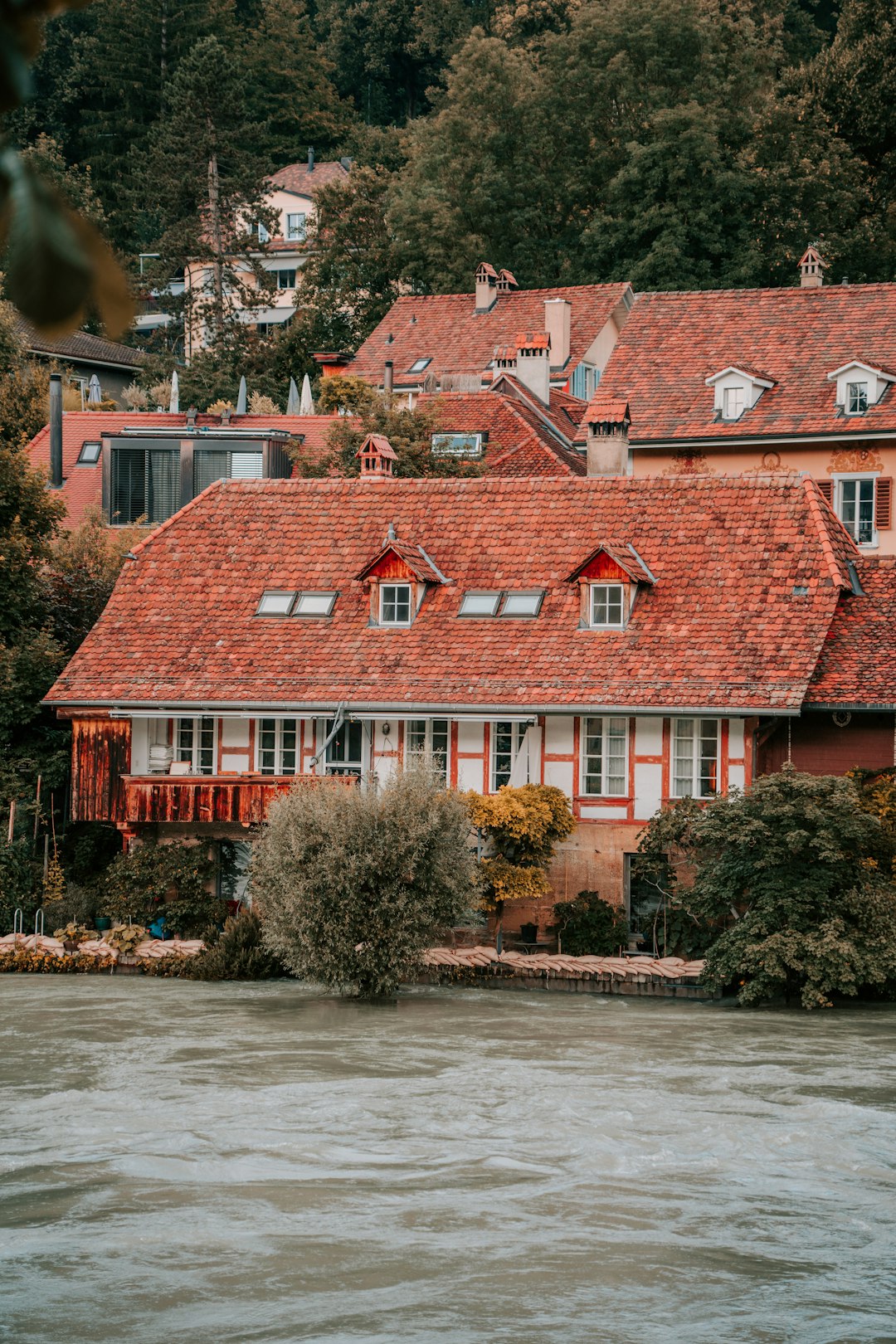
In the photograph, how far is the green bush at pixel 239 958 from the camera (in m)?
27.1

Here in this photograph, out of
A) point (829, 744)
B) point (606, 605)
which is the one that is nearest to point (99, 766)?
point (606, 605)

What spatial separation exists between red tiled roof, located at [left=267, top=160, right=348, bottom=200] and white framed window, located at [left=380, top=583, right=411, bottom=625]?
183 ft

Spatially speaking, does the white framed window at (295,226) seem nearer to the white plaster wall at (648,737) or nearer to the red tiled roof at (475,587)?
the red tiled roof at (475,587)

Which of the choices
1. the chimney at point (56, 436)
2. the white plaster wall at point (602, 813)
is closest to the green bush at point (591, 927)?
the white plaster wall at point (602, 813)

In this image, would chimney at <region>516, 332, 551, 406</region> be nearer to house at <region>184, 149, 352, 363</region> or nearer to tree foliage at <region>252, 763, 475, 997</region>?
tree foliage at <region>252, 763, 475, 997</region>

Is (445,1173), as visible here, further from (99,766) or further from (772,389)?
(772,389)

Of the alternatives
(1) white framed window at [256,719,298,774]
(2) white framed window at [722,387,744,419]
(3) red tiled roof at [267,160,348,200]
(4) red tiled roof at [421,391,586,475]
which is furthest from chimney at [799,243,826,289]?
(3) red tiled roof at [267,160,348,200]

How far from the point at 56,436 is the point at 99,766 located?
20.2 m

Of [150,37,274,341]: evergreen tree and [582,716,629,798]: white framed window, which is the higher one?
[150,37,274,341]: evergreen tree

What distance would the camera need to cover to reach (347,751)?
97.7ft

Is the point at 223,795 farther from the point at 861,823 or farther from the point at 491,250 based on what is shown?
the point at 491,250

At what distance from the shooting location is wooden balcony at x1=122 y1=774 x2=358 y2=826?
28.4 m

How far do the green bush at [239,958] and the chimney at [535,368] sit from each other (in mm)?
24504

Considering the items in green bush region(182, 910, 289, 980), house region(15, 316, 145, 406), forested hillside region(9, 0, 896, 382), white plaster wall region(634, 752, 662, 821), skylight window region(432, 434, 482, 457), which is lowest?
green bush region(182, 910, 289, 980)
